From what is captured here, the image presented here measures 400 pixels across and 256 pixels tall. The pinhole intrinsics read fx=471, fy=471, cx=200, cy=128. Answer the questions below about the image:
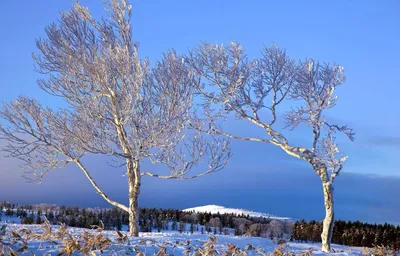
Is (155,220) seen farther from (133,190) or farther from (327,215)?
(327,215)

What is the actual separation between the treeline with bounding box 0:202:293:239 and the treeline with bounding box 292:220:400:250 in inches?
30.5

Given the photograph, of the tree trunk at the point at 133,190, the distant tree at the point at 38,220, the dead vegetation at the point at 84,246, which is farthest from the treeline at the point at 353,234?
the dead vegetation at the point at 84,246

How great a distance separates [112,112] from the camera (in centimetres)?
1203

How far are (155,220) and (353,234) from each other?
7771 millimetres

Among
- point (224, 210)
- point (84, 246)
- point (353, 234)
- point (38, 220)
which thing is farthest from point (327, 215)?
point (224, 210)

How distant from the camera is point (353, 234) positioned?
18.4 meters

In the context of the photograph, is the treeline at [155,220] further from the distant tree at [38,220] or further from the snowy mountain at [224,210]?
the snowy mountain at [224,210]

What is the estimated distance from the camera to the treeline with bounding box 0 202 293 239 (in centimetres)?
1792

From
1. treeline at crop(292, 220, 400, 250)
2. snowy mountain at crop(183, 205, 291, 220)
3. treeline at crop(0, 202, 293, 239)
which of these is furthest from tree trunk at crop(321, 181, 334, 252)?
snowy mountain at crop(183, 205, 291, 220)

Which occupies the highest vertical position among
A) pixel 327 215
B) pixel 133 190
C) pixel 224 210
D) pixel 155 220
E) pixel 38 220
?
pixel 133 190

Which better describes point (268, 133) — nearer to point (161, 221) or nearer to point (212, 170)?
point (212, 170)

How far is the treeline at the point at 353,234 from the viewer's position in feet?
60.0

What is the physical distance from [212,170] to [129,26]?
15.4 feet

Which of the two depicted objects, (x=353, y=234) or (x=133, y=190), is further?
(x=353, y=234)
